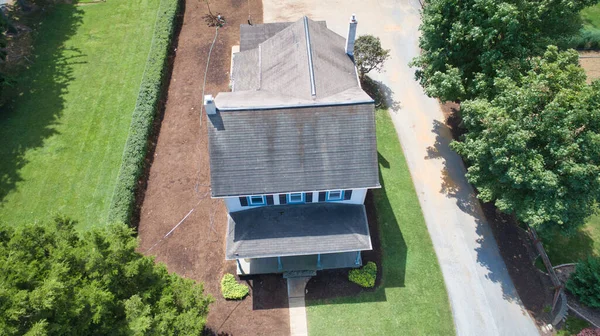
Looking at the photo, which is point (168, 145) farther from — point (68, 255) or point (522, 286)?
point (522, 286)

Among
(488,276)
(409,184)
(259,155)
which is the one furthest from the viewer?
(409,184)

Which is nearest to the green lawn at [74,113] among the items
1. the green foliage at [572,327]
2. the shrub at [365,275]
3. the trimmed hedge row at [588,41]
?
the shrub at [365,275]

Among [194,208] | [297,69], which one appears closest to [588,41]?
[297,69]

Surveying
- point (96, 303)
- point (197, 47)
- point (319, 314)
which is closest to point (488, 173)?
point (319, 314)

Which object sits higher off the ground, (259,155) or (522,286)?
(259,155)

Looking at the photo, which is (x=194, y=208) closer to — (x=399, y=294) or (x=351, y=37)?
(x=399, y=294)

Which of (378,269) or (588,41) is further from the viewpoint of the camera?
(588,41)
